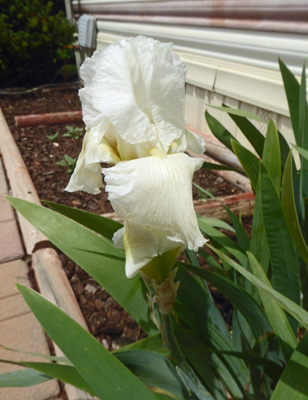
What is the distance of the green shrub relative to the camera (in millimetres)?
4898

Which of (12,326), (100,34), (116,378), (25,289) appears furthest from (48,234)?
(100,34)

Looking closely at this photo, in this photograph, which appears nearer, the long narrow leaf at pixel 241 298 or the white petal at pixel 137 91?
the white petal at pixel 137 91

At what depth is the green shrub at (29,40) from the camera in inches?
193

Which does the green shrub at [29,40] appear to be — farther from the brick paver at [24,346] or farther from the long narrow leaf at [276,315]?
the long narrow leaf at [276,315]

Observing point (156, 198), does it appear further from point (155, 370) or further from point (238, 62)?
point (238, 62)

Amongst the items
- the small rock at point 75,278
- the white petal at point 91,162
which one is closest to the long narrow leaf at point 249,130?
the white petal at point 91,162

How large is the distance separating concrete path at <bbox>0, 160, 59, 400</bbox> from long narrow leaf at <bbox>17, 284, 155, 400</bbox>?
0.58 metres

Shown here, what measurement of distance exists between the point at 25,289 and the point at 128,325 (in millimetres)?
730

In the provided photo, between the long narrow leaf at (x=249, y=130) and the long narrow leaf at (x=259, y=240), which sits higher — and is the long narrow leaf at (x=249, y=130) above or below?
above

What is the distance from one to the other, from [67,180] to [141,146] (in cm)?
201

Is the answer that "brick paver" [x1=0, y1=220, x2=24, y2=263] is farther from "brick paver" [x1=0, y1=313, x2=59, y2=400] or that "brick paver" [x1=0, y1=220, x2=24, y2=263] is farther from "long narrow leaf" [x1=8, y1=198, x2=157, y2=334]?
"long narrow leaf" [x1=8, y1=198, x2=157, y2=334]

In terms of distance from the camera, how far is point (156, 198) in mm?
446

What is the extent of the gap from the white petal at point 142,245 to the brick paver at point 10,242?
1.37 m

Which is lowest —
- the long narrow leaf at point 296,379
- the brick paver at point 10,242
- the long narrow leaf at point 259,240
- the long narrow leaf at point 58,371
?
the brick paver at point 10,242
